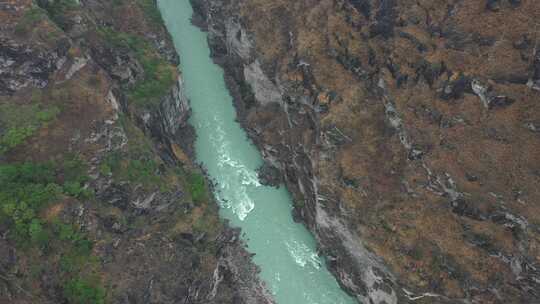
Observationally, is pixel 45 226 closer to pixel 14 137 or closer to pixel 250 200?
pixel 14 137

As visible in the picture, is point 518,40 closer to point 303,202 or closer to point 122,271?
point 303,202

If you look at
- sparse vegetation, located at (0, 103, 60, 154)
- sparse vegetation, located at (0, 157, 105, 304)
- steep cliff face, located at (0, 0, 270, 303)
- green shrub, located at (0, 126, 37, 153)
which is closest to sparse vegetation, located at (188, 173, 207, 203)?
steep cliff face, located at (0, 0, 270, 303)

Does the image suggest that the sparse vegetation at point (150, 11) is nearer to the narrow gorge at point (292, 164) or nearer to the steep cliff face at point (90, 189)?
the narrow gorge at point (292, 164)

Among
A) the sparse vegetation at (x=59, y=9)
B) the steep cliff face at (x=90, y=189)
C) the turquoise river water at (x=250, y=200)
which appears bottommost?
the turquoise river water at (x=250, y=200)

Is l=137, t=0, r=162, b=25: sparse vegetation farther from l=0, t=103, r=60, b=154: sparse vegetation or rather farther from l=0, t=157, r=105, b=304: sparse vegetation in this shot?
l=0, t=157, r=105, b=304: sparse vegetation

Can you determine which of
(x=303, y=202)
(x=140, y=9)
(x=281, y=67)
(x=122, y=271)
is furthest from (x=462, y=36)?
(x=140, y=9)

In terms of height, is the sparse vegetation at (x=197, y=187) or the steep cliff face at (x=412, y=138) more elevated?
the steep cliff face at (x=412, y=138)

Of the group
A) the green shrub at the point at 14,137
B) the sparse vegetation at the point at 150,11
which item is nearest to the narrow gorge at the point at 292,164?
the green shrub at the point at 14,137
